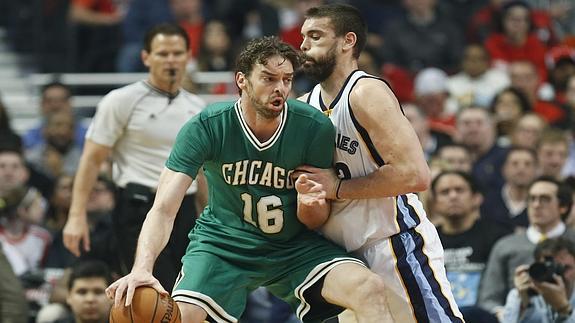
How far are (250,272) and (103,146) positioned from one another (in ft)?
6.48

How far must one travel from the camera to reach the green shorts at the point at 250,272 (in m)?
6.87

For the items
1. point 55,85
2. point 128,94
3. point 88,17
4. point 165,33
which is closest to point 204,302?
point 128,94

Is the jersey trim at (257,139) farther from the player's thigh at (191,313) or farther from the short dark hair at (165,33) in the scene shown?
the short dark hair at (165,33)

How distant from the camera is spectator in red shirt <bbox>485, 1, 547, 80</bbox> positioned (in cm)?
1534

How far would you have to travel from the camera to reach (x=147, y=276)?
20.9ft

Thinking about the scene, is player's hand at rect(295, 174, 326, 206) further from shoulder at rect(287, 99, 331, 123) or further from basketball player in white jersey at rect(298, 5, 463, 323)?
shoulder at rect(287, 99, 331, 123)

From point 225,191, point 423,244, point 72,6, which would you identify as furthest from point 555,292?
point 72,6

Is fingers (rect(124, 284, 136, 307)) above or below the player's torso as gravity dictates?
below

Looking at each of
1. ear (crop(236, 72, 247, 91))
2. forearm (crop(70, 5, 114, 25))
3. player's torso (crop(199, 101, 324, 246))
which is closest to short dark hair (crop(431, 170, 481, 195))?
player's torso (crop(199, 101, 324, 246))

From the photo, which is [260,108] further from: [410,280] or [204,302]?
[410,280]

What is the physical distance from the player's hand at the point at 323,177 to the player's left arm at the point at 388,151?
43 millimetres

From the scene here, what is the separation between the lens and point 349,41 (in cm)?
722

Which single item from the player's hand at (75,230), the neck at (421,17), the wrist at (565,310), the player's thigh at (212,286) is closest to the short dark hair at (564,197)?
the wrist at (565,310)

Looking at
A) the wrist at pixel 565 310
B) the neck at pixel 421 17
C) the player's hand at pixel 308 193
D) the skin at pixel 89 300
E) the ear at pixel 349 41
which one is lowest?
the skin at pixel 89 300
